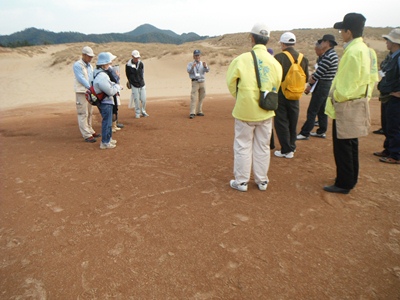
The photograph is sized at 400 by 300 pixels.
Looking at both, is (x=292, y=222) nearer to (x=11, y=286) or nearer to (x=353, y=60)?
(x=353, y=60)

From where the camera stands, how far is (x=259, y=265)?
252 centimetres

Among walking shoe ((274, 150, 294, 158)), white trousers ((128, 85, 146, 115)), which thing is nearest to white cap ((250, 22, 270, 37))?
walking shoe ((274, 150, 294, 158))

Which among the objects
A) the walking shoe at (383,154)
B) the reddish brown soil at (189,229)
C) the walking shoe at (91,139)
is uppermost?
the walking shoe at (91,139)

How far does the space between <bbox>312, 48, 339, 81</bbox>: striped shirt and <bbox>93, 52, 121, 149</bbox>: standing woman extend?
390cm

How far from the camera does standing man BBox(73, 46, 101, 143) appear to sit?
567cm

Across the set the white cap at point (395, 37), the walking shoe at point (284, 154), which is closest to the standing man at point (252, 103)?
the walking shoe at point (284, 154)

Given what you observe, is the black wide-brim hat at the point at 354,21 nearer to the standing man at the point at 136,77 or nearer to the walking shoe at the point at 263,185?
the walking shoe at the point at 263,185

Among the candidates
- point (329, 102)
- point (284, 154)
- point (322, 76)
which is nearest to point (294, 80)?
point (329, 102)

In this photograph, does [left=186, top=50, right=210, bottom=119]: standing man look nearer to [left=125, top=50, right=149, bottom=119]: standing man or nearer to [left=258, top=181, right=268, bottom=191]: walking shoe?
[left=125, top=50, right=149, bottom=119]: standing man

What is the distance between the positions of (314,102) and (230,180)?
2826 mm

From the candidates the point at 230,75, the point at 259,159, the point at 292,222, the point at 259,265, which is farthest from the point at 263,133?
the point at 259,265

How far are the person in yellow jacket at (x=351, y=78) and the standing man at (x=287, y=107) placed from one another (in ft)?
3.18

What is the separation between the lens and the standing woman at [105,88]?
5277 mm

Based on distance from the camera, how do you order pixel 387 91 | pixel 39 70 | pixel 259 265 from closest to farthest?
pixel 259 265, pixel 387 91, pixel 39 70
